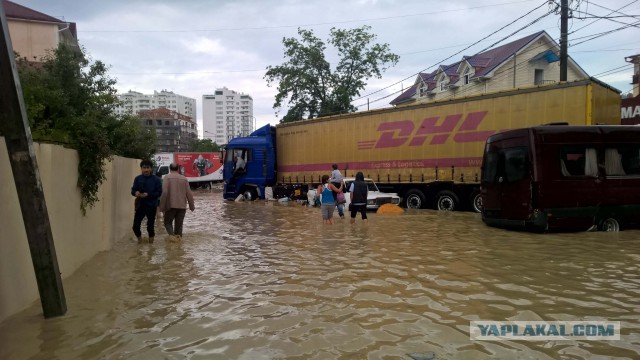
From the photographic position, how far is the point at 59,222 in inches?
220

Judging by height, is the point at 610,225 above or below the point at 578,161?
below

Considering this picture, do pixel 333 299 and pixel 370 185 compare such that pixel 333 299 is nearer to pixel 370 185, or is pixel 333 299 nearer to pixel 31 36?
pixel 370 185

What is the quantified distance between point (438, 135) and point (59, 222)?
13048 mm

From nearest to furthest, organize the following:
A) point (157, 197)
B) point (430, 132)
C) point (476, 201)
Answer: point (157, 197), point (476, 201), point (430, 132)

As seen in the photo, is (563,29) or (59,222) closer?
(59,222)

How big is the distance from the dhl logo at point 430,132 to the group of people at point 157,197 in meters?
9.98

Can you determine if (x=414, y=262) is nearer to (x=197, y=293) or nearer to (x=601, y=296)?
(x=601, y=296)

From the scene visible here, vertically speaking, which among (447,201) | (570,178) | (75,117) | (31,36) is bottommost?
(447,201)

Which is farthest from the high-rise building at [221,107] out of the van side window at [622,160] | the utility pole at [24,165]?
the utility pole at [24,165]

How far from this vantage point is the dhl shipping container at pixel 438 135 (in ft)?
41.9

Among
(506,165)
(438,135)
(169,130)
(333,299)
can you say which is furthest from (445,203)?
(169,130)

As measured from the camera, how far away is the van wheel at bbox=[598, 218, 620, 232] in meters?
10.1

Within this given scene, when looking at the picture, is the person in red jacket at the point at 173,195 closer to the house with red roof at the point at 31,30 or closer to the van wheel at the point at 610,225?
the van wheel at the point at 610,225

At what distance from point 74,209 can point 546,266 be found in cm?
716
